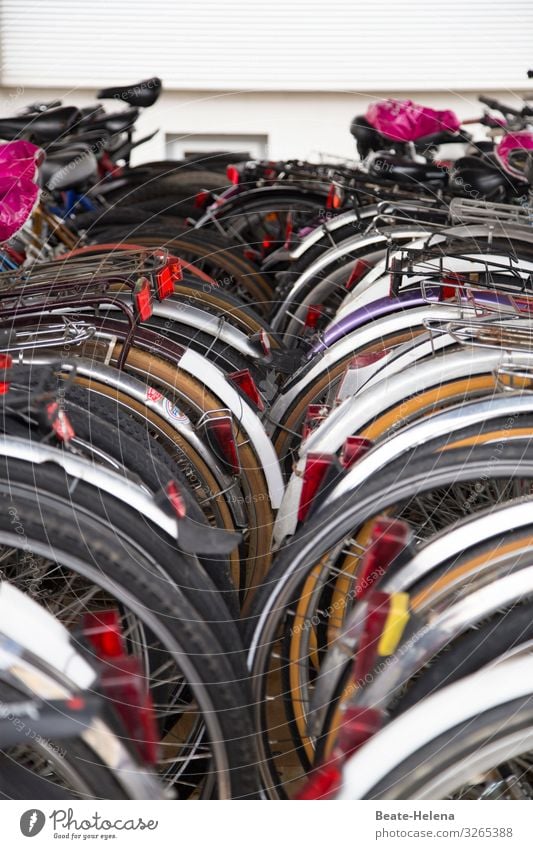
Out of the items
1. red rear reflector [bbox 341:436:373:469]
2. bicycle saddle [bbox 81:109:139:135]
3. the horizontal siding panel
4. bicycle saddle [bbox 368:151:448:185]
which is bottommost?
red rear reflector [bbox 341:436:373:469]

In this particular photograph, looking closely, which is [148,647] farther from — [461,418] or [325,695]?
[461,418]

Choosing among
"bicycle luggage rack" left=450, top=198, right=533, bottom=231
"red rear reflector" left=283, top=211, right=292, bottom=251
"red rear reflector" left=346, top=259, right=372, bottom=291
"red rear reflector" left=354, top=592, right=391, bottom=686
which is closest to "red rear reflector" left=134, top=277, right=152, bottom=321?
"bicycle luggage rack" left=450, top=198, right=533, bottom=231

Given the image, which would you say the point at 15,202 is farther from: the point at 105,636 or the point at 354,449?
the point at 105,636

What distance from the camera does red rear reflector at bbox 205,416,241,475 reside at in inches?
55.1

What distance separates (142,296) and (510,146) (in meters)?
1.40

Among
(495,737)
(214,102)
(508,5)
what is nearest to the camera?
(495,737)

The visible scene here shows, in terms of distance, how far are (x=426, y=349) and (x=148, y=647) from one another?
0.65m

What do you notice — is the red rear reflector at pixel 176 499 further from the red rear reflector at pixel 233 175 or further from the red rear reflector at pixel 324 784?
the red rear reflector at pixel 233 175

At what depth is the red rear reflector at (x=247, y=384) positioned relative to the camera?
1.53 metres

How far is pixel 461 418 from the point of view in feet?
3.31

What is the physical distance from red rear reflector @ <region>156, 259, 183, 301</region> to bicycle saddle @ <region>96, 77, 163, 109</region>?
0.35 m

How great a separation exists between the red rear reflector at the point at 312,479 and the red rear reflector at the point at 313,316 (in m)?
0.98

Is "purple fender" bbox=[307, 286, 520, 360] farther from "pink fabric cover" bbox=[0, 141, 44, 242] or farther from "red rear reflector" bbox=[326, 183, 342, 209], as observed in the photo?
"red rear reflector" bbox=[326, 183, 342, 209]
